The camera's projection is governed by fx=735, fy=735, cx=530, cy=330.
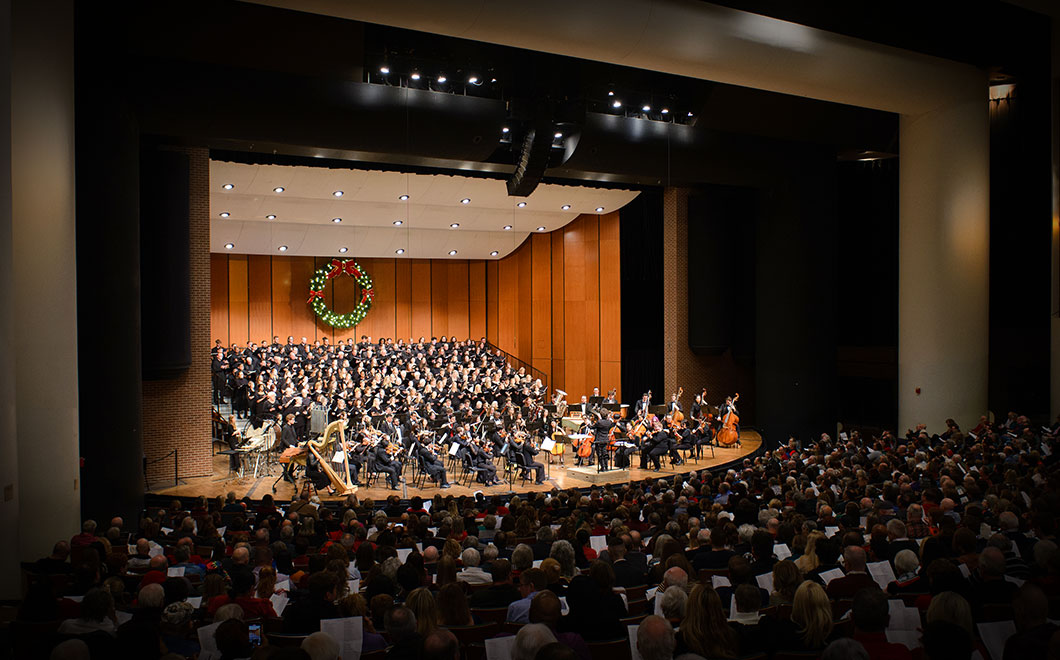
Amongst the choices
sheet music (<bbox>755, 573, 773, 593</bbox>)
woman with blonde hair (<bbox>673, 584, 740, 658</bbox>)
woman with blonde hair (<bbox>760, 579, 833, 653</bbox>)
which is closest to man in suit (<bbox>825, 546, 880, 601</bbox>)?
sheet music (<bbox>755, 573, 773, 593</bbox>)

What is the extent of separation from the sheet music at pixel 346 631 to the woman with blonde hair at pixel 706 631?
1.58 metres

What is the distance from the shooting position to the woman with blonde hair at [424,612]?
366cm

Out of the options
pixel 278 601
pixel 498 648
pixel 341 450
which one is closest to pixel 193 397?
pixel 341 450

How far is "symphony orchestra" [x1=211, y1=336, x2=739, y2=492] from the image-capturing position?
12977 millimetres

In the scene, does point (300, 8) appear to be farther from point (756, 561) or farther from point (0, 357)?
point (756, 561)

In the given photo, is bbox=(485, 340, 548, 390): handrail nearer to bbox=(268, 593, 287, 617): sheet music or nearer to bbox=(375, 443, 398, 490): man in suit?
bbox=(375, 443, 398, 490): man in suit

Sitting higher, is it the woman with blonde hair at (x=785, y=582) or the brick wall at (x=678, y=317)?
the brick wall at (x=678, y=317)

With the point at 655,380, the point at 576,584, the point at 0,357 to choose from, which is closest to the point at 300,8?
the point at 0,357

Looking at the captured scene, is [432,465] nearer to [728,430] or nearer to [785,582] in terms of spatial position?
[728,430]


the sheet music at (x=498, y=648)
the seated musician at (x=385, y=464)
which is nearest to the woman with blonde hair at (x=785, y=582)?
the sheet music at (x=498, y=648)

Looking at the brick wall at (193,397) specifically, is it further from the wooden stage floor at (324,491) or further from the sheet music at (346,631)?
the sheet music at (346,631)

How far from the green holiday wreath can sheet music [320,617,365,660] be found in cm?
2331

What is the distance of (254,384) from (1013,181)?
59.5 feet

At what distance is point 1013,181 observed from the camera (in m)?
16.6
